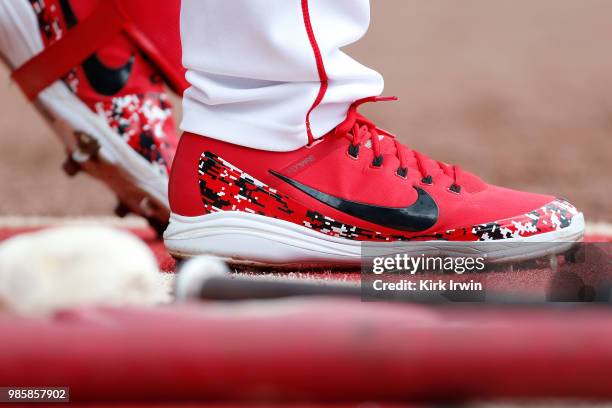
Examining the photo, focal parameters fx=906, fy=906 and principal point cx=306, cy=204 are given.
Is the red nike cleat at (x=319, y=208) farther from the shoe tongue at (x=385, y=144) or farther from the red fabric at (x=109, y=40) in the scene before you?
the red fabric at (x=109, y=40)

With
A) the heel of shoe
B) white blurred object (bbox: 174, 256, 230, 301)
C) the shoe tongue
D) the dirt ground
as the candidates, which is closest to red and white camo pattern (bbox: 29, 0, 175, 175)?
the heel of shoe

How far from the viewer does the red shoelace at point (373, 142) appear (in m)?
0.86

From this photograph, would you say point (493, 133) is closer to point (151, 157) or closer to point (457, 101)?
point (457, 101)

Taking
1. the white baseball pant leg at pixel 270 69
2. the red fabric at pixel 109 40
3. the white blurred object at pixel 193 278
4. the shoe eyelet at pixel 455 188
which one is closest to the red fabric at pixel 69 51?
the red fabric at pixel 109 40

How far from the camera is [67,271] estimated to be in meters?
0.47

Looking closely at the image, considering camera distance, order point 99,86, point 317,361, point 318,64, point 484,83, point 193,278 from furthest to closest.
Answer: point 484,83
point 99,86
point 318,64
point 193,278
point 317,361

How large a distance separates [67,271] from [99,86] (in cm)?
63

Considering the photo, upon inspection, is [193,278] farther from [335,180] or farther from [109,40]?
[109,40]

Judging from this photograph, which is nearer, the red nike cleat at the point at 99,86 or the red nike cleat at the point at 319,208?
the red nike cleat at the point at 319,208

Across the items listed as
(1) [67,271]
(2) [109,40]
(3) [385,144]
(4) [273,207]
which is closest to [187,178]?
(4) [273,207]

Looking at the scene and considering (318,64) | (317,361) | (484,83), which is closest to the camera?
(317,361)

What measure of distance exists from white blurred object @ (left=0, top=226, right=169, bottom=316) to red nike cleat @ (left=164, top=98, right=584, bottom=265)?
36cm

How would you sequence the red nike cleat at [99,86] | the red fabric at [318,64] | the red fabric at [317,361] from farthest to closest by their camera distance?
the red nike cleat at [99,86], the red fabric at [318,64], the red fabric at [317,361]

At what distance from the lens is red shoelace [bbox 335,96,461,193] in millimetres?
862
